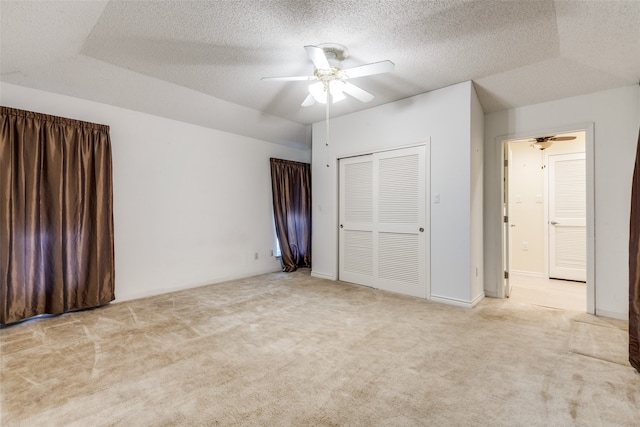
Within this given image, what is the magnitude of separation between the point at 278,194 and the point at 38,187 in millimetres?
3087

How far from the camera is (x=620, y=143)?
10.00 ft

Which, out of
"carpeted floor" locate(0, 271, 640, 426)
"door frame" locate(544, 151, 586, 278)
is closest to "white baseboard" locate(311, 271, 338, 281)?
"carpeted floor" locate(0, 271, 640, 426)

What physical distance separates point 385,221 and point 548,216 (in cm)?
294

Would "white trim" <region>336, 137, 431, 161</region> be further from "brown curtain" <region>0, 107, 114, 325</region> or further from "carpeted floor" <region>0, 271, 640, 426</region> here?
"brown curtain" <region>0, 107, 114, 325</region>

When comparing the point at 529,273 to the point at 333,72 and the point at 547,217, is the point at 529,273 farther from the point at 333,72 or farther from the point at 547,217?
the point at 333,72

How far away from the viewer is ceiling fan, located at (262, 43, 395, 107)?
2.36 meters

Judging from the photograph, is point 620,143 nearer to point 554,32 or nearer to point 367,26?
point 554,32

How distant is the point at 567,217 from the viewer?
4660 mm

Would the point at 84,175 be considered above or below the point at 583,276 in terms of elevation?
above

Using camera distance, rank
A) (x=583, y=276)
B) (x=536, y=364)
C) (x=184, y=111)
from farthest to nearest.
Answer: (x=583, y=276)
(x=184, y=111)
(x=536, y=364)

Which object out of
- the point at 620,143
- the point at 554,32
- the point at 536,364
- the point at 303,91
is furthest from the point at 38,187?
the point at 620,143

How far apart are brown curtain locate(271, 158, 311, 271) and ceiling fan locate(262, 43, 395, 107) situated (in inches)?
95.5

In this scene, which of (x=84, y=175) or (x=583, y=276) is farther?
(x=583, y=276)

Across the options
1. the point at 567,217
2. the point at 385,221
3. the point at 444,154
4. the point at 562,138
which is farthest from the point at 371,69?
the point at 567,217
